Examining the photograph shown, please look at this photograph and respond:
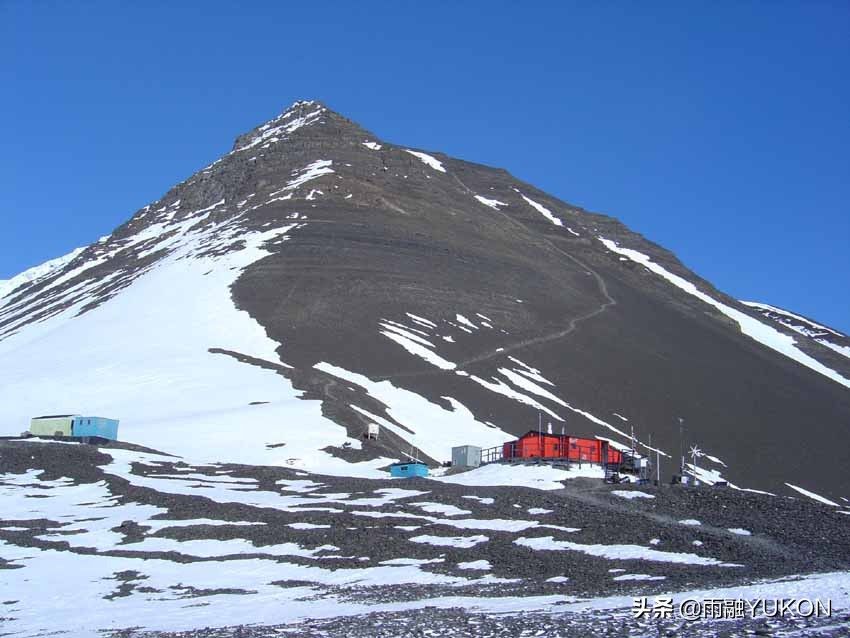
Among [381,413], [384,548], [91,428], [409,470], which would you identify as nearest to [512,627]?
[384,548]

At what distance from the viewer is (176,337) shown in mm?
79938

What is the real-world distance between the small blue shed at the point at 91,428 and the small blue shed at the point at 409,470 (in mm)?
18112

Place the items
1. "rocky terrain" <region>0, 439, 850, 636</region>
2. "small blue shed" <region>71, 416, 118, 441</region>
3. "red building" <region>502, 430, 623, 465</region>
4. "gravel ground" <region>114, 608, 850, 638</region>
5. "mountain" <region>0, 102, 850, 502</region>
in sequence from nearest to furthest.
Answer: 1. "gravel ground" <region>114, 608, 850, 638</region>
2. "rocky terrain" <region>0, 439, 850, 636</region>
3. "red building" <region>502, 430, 623, 465</region>
4. "small blue shed" <region>71, 416, 118, 441</region>
5. "mountain" <region>0, 102, 850, 502</region>

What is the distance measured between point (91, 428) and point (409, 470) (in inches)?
788

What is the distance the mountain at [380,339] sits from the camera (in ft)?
211

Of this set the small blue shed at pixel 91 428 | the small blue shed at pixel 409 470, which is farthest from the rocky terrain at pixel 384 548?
the small blue shed at pixel 91 428

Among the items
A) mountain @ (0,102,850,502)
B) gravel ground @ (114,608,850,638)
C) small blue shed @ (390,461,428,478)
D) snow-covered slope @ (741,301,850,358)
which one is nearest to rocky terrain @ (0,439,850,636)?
gravel ground @ (114,608,850,638)

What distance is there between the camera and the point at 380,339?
8469 centimetres

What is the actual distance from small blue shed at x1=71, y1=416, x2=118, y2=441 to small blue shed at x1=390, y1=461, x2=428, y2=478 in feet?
59.4

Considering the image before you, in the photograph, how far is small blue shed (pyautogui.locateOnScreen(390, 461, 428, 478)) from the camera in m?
46.6

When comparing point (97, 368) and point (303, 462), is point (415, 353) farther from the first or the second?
point (303, 462)

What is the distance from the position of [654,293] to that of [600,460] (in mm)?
96831

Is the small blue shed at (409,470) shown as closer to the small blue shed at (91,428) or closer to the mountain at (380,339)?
the mountain at (380,339)

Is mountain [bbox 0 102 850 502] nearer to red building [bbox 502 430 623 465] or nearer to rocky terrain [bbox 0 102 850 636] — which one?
rocky terrain [bbox 0 102 850 636]
